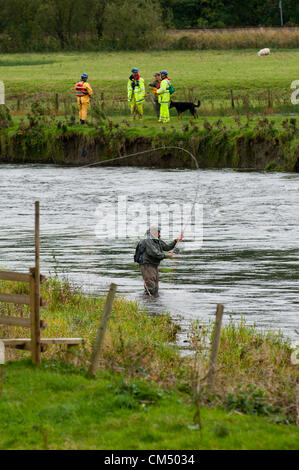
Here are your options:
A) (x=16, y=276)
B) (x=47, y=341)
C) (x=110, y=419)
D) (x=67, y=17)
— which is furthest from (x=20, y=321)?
(x=67, y=17)

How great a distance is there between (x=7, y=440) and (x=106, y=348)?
3.06 meters

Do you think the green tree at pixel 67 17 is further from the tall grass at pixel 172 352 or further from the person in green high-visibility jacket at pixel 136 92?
the tall grass at pixel 172 352

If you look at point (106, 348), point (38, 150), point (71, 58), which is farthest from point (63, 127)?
point (71, 58)

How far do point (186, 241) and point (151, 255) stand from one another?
650cm

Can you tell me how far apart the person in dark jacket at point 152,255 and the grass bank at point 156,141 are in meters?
16.0

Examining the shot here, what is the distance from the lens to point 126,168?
36.8 m

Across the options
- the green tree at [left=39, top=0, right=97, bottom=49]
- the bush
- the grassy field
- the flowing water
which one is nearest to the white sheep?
the grassy field

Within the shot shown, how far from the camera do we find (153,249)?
1700cm

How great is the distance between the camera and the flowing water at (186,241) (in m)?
17.5

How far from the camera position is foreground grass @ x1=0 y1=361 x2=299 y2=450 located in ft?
28.7

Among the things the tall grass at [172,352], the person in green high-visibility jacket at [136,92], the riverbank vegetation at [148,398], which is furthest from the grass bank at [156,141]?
the riverbank vegetation at [148,398]

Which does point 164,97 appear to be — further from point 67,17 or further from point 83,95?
point 67,17

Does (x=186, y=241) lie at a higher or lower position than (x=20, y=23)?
lower

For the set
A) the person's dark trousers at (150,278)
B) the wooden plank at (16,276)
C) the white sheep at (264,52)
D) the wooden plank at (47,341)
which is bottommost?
the person's dark trousers at (150,278)
